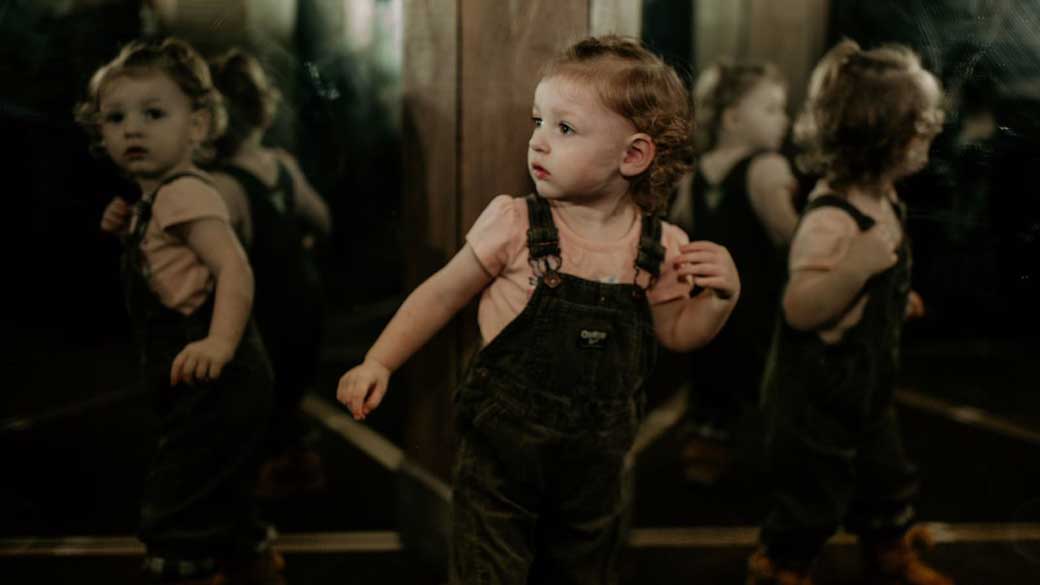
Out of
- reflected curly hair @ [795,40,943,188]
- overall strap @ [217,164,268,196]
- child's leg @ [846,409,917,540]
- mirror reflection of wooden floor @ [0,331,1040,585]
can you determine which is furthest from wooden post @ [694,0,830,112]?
overall strap @ [217,164,268,196]

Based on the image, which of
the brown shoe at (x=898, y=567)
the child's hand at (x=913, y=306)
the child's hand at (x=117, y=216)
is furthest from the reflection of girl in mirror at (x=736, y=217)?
the child's hand at (x=117, y=216)

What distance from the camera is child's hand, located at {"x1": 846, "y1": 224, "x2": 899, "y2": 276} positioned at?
1.51 meters

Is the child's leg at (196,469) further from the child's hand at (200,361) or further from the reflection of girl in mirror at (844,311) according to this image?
the reflection of girl in mirror at (844,311)

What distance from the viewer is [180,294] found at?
53.3 inches

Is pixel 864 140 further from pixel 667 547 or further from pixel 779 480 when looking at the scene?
pixel 667 547

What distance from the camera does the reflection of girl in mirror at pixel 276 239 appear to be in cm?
149

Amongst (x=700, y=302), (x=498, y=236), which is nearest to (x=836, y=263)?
(x=700, y=302)

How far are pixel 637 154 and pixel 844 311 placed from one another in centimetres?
55

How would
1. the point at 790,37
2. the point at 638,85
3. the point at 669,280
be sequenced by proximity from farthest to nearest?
the point at 790,37 < the point at 669,280 < the point at 638,85

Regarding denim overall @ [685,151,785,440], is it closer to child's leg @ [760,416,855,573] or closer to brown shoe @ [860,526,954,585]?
child's leg @ [760,416,855,573]

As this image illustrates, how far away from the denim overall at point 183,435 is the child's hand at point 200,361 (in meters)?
0.02

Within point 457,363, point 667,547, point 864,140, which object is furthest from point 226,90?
point 667,547

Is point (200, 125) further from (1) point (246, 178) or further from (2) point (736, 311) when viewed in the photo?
(2) point (736, 311)

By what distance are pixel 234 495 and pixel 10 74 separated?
0.67 meters
